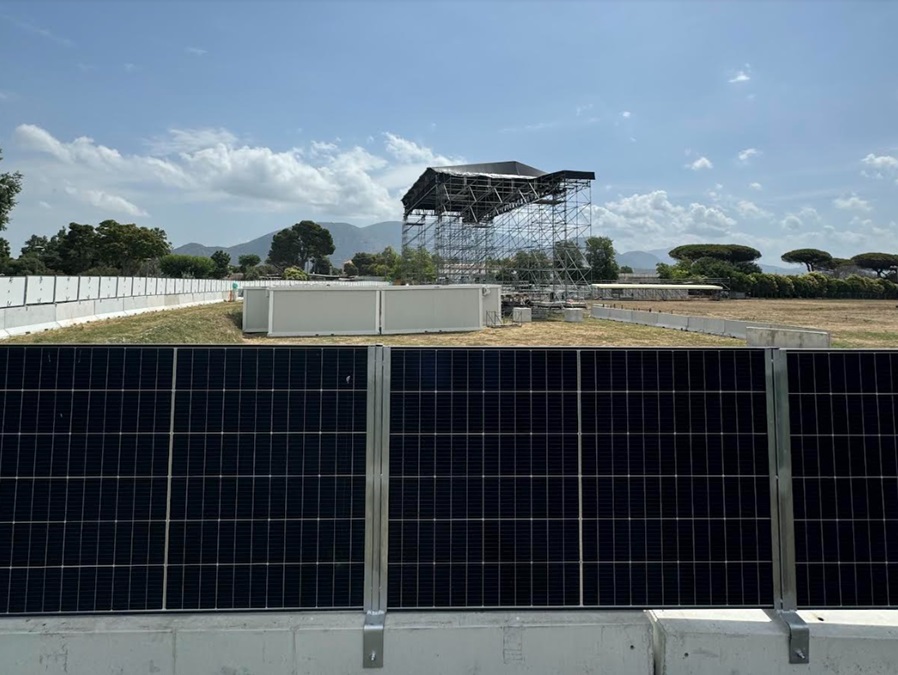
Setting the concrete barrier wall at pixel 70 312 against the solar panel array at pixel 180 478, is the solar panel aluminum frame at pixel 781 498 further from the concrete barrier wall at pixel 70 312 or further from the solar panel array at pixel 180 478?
the concrete barrier wall at pixel 70 312

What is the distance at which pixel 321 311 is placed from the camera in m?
30.8

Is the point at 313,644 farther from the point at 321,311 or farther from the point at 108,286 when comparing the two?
the point at 108,286

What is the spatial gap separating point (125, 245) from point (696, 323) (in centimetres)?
8472

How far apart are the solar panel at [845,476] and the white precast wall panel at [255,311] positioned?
31293mm

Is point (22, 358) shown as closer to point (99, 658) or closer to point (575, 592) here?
point (99, 658)

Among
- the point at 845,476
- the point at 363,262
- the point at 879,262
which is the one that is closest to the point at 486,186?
the point at 845,476

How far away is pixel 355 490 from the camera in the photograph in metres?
4.23

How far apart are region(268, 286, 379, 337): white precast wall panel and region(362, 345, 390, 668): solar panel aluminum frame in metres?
27.3

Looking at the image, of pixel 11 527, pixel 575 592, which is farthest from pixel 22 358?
pixel 575 592

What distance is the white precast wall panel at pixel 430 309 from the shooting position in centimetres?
3206

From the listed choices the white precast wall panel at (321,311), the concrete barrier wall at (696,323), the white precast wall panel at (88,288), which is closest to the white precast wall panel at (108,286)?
the white precast wall panel at (88,288)

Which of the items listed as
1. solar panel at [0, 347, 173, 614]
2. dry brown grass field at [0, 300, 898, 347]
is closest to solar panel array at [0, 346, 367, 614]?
solar panel at [0, 347, 173, 614]

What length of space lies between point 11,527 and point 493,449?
12.9ft

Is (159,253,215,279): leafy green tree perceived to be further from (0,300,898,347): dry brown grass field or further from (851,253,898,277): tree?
(851,253,898,277): tree
